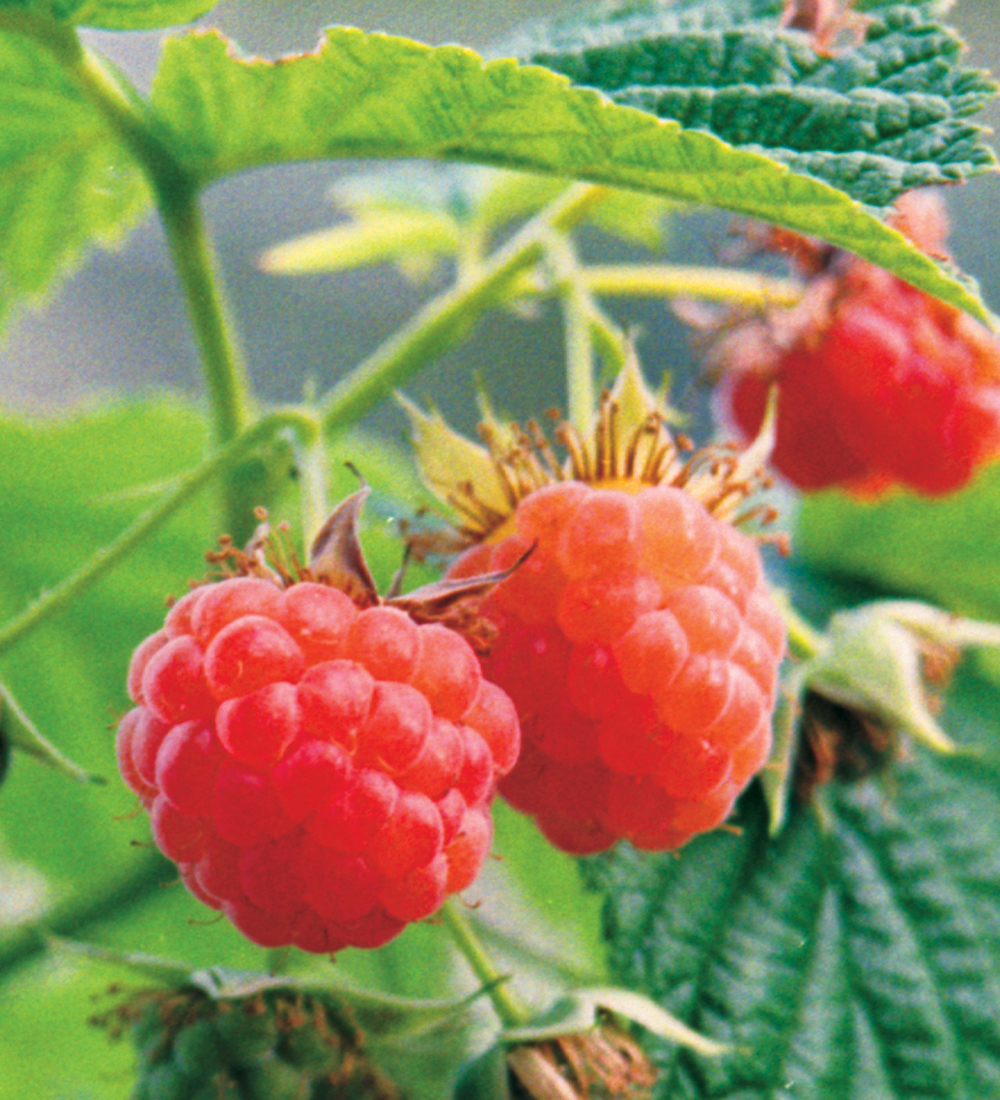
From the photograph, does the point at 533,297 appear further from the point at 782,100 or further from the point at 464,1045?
the point at 464,1045

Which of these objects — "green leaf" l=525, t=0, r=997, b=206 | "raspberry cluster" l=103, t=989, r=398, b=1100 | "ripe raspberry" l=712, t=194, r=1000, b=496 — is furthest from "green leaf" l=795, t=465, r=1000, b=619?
"raspberry cluster" l=103, t=989, r=398, b=1100

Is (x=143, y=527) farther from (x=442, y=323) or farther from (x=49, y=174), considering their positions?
(x=49, y=174)

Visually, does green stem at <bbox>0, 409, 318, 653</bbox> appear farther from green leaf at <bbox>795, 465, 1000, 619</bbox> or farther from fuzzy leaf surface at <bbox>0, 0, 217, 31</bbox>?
green leaf at <bbox>795, 465, 1000, 619</bbox>

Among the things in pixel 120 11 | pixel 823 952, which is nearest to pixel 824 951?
pixel 823 952

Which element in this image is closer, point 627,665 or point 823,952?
point 627,665

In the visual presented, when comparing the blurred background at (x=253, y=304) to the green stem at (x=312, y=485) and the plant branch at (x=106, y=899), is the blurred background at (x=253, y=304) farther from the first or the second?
the green stem at (x=312, y=485)

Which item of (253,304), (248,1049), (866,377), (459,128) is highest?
(459,128)
